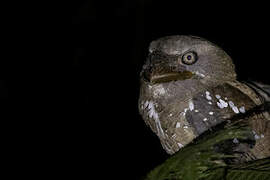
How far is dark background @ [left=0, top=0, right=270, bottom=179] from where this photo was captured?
398 centimetres

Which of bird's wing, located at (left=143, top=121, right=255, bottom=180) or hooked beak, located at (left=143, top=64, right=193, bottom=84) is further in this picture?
hooked beak, located at (left=143, top=64, right=193, bottom=84)

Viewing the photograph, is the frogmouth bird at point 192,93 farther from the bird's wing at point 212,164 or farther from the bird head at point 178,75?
the bird's wing at point 212,164

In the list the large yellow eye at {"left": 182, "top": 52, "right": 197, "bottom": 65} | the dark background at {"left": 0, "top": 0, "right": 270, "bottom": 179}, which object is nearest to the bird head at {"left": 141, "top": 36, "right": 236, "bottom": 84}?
the large yellow eye at {"left": 182, "top": 52, "right": 197, "bottom": 65}

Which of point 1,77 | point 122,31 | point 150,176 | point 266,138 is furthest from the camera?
point 122,31

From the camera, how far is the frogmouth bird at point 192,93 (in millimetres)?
1602

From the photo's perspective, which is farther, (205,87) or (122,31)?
(122,31)

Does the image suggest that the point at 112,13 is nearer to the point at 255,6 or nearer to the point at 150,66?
the point at 255,6

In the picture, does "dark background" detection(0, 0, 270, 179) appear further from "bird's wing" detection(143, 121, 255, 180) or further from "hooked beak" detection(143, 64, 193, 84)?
"bird's wing" detection(143, 121, 255, 180)

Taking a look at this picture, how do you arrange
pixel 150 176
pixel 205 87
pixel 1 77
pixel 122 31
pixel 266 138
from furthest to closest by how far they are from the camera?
pixel 122 31 → pixel 1 77 → pixel 205 87 → pixel 266 138 → pixel 150 176

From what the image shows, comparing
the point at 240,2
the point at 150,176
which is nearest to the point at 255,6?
the point at 240,2

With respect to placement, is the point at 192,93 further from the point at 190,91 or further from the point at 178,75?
the point at 178,75

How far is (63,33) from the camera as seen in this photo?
14.4ft

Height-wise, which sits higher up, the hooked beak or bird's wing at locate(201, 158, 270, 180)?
the hooked beak

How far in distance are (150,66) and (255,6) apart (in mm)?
3209
